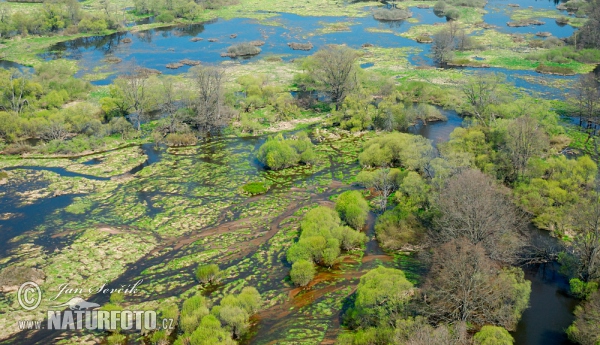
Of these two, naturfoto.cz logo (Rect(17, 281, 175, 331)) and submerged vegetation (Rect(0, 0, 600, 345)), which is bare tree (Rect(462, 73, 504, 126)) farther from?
naturfoto.cz logo (Rect(17, 281, 175, 331))

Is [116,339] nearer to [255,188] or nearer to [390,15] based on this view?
[255,188]

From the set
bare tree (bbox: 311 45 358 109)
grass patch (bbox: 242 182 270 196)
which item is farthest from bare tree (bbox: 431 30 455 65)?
grass patch (bbox: 242 182 270 196)

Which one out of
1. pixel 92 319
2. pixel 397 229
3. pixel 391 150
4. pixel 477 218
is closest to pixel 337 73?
pixel 391 150

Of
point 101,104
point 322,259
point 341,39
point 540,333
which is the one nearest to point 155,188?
point 322,259

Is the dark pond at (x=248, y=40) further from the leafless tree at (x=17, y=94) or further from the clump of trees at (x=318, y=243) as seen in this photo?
the clump of trees at (x=318, y=243)

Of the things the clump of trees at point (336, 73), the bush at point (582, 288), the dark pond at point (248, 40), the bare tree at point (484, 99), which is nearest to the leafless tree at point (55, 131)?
the dark pond at point (248, 40)
